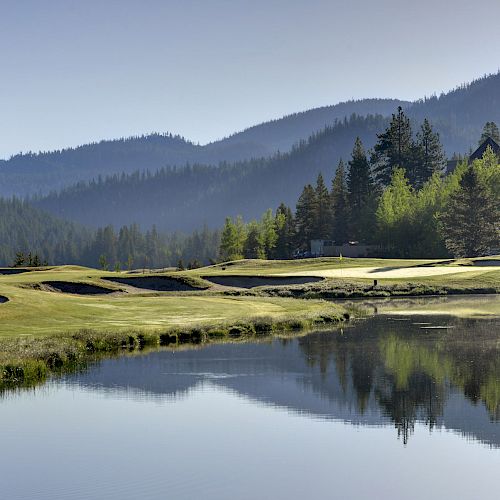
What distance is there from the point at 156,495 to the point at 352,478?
16.5ft

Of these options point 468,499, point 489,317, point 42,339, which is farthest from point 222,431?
point 489,317

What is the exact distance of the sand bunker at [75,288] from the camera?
268ft

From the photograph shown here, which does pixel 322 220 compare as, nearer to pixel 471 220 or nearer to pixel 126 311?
pixel 471 220

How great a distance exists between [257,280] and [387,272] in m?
17.8

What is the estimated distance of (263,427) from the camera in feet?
96.9

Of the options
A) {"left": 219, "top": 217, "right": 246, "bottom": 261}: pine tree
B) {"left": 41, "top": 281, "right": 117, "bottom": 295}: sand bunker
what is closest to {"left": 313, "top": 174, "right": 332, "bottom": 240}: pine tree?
{"left": 219, "top": 217, "right": 246, "bottom": 261}: pine tree

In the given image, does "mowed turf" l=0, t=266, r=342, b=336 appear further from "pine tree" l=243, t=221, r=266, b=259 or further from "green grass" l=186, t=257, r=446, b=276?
"pine tree" l=243, t=221, r=266, b=259

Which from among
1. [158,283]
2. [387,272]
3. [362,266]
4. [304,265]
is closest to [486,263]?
[362,266]

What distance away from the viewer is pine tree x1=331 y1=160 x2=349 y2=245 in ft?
544

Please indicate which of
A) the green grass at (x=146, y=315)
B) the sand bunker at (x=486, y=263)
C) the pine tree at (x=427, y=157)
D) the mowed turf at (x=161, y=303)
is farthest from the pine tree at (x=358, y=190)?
the green grass at (x=146, y=315)

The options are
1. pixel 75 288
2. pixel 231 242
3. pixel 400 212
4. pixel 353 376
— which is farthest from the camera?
pixel 231 242

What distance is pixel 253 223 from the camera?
191500 mm

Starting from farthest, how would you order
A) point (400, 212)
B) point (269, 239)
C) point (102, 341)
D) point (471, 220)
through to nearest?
point (269, 239), point (400, 212), point (471, 220), point (102, 341)

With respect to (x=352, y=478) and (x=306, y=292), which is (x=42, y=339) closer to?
(x=352, y=478)
